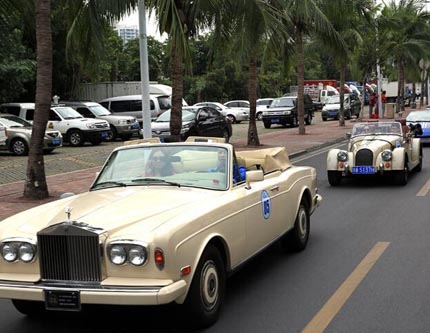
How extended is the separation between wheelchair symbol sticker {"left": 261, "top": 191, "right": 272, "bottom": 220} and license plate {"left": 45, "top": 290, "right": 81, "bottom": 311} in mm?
2397

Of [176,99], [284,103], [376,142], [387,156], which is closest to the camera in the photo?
[387,156]

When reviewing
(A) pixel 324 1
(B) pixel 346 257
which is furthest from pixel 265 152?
(A) pixel 324 1

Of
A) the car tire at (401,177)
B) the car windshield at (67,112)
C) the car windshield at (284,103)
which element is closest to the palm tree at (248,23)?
the car tire at (401,177)

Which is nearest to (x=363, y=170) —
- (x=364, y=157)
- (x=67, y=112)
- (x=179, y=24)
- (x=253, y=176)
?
(x=364, y=157)

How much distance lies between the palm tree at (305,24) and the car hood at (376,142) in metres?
7.51

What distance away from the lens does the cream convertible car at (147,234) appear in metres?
4.35

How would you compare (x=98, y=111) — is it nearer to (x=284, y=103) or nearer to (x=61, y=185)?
(x=284, y=103)

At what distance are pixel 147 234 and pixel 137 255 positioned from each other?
0.56 feet

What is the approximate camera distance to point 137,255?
4367 mm

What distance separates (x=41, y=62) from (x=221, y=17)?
4402 millimetres

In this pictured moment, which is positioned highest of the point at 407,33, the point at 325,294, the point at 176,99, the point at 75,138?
the point at 407,33

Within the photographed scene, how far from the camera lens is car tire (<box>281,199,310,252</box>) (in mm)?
7219

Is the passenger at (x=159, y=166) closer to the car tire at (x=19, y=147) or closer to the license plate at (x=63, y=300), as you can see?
the license plate at (x=63, y=300)

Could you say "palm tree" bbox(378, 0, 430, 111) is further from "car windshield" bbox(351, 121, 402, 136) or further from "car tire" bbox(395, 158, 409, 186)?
"car tire" bbox(395, 158, 409, 186)
